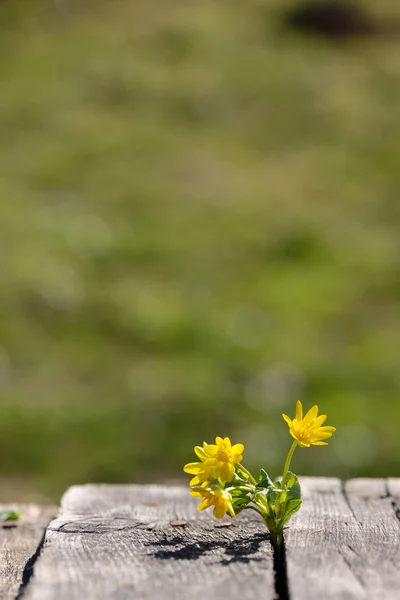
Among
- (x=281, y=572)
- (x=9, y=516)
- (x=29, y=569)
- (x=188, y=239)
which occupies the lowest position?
(x=281, y=572)

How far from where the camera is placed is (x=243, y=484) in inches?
77.3

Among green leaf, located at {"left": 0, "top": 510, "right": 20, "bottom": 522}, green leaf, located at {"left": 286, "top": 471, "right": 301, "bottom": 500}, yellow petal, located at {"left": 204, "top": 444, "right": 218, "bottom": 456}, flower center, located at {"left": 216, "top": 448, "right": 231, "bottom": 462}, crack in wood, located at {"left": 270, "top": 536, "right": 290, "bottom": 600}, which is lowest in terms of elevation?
crack in wood, located at {"left": 270, "top": 536, "right": 290, "bottom": 600}

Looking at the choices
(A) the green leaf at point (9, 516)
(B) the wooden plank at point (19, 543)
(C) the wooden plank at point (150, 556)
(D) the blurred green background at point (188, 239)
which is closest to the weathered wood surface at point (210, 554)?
(C) the wooden plank at point (150, 556)

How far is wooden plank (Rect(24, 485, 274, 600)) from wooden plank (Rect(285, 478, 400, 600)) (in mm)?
67

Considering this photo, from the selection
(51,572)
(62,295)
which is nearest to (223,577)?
(51,572)

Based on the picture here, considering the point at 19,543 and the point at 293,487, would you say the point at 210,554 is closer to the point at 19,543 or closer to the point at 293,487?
the point at 293,487

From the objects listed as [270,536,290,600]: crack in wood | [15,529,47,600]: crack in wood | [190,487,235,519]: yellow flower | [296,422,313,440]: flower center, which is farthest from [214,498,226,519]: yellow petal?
[15,529,47,600]: crack in wood

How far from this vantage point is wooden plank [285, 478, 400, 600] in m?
1.60

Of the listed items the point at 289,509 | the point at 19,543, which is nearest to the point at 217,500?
the point at 289,509

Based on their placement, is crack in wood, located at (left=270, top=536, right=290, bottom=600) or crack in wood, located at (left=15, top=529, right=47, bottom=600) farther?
crack in wood, located at (left=15, top=529, right=47, bottom=600)

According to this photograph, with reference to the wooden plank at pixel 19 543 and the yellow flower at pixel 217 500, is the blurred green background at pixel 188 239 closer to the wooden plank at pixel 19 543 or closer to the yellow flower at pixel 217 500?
the wooden plank at pixel 19 543

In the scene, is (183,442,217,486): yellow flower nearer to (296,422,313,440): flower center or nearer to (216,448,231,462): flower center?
(216,448,231,462): flower center

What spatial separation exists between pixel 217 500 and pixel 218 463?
7cm

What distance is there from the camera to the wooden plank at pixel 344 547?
160 cm
